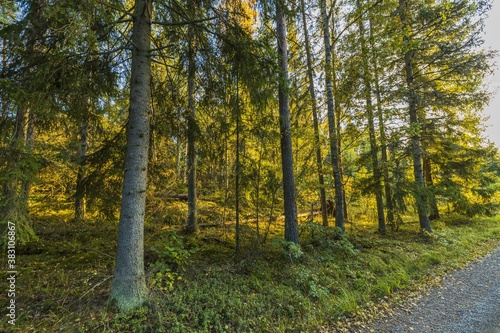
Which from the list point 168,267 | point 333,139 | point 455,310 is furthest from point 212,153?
point 455,310

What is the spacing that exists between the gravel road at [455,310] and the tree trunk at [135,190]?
3.72m

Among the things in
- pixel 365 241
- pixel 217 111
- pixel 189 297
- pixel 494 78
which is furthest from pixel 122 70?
pixel 494 78

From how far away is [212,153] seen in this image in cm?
505

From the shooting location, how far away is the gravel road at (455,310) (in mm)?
3488

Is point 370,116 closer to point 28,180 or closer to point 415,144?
point 415,144

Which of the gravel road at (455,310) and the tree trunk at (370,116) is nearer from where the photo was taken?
the gravel road at (455,310)

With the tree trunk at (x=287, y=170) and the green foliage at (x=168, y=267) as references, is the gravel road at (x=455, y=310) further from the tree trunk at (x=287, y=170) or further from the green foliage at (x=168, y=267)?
the green foliage at (x=168, y=267)

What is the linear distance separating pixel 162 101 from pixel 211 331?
14.3ft

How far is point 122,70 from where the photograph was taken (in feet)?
14.7

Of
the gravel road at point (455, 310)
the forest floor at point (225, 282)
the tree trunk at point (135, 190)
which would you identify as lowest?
the gravel road at point (455, 310)

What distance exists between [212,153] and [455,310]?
18.4 ft

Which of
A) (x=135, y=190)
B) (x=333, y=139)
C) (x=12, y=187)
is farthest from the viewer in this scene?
(x=333, y=139)

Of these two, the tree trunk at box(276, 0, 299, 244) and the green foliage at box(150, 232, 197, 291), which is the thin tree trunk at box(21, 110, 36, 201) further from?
the tree trunk at box(276, 0, 299, 244)

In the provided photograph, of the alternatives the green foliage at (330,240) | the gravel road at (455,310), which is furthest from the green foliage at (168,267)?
the green foliage at (330,240)
